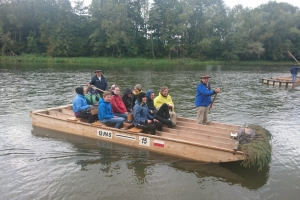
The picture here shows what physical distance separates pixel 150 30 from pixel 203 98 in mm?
57712

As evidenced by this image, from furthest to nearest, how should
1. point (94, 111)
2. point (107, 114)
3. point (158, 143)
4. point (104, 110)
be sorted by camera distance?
point (94, 111) → point (107, 114) → point (104, 110) → point (158, 143)

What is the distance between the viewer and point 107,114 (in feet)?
29.9

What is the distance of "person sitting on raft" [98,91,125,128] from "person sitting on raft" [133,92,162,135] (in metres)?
0.62

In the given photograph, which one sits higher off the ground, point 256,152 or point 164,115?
point 164,115

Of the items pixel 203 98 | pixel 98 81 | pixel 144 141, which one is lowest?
pixel 144 141

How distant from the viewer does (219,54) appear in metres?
62.9

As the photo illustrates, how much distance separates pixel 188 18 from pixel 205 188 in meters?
58.2

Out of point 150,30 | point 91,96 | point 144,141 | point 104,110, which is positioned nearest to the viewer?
point 144,141

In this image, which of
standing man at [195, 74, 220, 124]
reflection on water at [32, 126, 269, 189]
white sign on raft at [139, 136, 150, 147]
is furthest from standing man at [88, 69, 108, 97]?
standing man at [195, 74, 220, 124]

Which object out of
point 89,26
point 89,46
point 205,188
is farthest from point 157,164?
point 89,26

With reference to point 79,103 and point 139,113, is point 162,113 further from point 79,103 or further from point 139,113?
point 79,103

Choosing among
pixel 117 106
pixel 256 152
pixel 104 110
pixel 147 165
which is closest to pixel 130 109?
pixel 117 106

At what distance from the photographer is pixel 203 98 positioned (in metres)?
9.26

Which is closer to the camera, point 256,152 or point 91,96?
point 256,152
